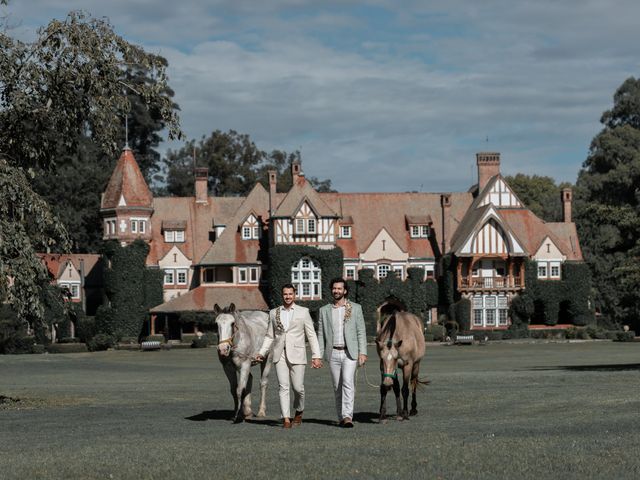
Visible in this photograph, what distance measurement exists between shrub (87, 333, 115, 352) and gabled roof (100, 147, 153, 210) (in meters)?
14.6

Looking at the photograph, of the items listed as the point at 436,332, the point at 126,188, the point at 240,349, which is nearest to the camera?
the point at 240,349

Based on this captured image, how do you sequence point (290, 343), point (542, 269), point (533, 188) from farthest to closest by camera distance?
point (533, 188) → point (542, 269) → point (290, 343)

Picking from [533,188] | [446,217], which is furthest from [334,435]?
[533,188]

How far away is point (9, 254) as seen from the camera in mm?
24516

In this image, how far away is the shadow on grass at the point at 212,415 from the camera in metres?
21.4

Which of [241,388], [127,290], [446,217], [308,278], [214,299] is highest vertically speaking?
[446,217]

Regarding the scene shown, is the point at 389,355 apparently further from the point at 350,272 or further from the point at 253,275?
the point at 350,272

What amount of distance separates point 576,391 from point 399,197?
72.2 m

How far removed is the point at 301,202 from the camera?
295ft

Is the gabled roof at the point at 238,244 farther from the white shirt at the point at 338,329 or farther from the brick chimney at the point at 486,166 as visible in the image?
the white shirt at the point at 338,329

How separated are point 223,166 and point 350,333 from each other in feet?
356

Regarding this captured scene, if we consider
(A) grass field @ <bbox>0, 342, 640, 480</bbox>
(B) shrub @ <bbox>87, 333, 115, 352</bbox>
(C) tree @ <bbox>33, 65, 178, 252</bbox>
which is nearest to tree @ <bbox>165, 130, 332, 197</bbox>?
(C) tree @ <bbox>33, 65, 178, 252</bbox>

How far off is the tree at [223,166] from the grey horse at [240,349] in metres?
103

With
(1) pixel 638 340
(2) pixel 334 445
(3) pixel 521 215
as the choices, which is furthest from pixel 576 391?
(3) pixel 521 215
